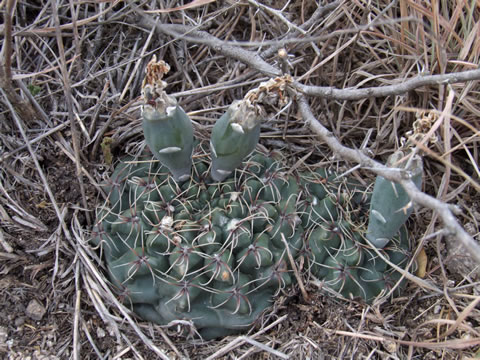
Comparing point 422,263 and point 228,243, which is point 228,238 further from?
point 422,263

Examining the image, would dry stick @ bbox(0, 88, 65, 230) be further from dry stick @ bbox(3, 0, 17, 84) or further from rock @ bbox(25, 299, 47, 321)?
rock @ bbox(25, 299, 47, 321)

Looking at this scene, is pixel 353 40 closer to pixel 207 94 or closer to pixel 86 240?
pixel 207 94

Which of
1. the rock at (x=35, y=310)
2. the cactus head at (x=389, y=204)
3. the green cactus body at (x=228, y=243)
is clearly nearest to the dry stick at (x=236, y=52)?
the green cactus body at (x=228, y=243)

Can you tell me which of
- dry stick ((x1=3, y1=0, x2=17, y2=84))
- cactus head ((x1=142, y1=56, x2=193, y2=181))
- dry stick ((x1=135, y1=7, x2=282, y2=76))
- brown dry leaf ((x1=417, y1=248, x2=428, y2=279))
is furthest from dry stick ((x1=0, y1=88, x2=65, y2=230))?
brown dry leaf ((x1=417, y1=248, x2=428, y2=279))

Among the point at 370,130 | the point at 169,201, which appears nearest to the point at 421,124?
the point at 370,130

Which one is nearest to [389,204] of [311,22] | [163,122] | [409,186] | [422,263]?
[409,186]

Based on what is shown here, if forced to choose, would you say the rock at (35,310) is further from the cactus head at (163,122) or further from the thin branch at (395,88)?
the thin branch at (395,88)
